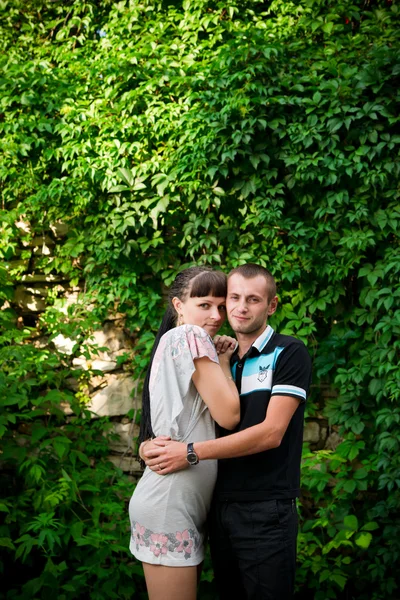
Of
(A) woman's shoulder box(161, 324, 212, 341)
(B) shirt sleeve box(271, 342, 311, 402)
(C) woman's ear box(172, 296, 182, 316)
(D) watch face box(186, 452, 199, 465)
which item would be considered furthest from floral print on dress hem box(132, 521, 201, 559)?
(C) woman's ear box(172, 296, 182, 316)

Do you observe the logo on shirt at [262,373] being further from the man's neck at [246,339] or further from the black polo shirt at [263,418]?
the man's neck at [246,339]

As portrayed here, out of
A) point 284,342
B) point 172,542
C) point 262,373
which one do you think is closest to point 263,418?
point 262,373

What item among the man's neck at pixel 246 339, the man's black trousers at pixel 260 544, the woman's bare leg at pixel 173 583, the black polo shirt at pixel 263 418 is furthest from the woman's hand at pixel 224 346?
the woman's bare leg at pixel 173 583

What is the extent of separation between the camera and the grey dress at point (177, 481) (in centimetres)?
197

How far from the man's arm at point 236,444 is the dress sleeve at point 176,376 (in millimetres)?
78

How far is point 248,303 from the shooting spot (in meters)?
2.19

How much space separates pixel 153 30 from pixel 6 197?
1.70m

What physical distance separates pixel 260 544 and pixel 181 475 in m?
0.34

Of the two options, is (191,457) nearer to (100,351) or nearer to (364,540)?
(364,540)

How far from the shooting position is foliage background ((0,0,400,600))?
3.76 metres

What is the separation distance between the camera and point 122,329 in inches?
182

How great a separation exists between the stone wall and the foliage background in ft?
0.25

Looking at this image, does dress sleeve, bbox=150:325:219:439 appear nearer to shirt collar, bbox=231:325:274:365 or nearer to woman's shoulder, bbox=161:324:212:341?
woman's shoulder, bbox=161:324:212:341

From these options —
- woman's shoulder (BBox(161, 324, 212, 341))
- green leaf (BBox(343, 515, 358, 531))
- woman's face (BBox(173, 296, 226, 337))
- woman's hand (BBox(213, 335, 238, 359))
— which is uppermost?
woman's face (BBox(173, 296, 226, 337))
